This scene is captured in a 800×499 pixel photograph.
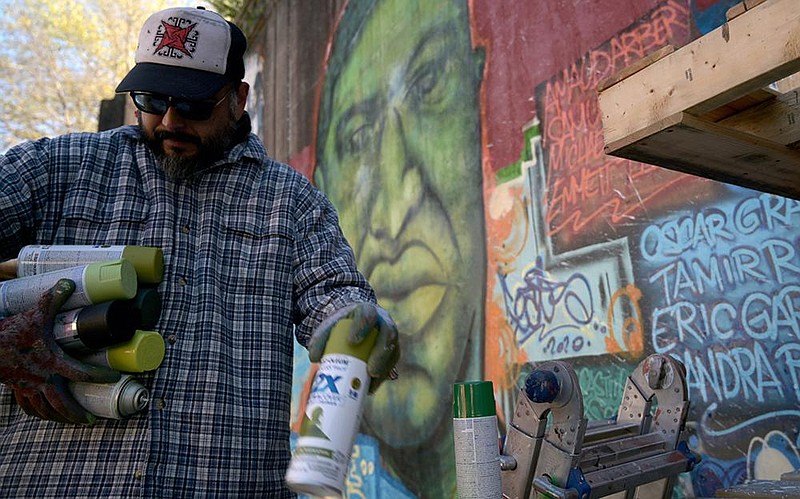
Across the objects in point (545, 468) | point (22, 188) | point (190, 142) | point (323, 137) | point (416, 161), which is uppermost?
point (323, 137)

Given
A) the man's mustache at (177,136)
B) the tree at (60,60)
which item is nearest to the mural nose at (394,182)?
the man's mustache at (177,136)

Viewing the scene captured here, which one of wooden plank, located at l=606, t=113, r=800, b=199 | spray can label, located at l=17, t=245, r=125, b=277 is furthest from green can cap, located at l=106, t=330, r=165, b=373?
wooden plank, located at l=606, t=113, r=800, b=199

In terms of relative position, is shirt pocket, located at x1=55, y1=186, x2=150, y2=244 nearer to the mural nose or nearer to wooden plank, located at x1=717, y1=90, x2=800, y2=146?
wooden plank, located at x1=717, y1=90, x2=800, y2=146

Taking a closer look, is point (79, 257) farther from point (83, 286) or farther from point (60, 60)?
point (60, 60)

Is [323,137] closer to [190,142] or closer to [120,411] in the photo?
[190,142]

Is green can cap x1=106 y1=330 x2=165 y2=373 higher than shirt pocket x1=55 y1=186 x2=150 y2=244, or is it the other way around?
shirt pocket x1=55 y1=186 x2=150 y2=244

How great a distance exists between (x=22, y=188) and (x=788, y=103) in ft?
6.60

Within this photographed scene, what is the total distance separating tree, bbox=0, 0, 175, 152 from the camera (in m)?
19.4

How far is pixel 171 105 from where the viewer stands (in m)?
2.02

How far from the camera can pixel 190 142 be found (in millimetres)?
2072

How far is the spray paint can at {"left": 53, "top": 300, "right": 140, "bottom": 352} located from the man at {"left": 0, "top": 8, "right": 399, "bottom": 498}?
40 millimetres

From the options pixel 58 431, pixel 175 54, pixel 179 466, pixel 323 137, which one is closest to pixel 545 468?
pixel 179 466

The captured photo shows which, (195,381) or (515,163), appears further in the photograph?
(515,163)

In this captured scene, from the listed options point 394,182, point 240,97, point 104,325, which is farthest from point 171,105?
point 394,182
